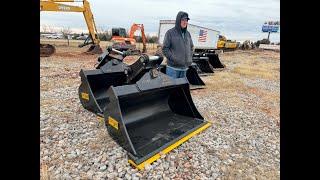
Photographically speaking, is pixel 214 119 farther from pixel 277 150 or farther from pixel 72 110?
pixel 72 110

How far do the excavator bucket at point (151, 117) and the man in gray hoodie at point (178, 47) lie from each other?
3.07ft

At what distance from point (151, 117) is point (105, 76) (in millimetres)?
1759

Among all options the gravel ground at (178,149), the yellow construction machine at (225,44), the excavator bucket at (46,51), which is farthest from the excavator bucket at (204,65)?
the yellow construction machine at (225,44)

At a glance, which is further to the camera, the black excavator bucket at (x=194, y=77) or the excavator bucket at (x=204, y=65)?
the excavator bucket at (x=204, y=65)

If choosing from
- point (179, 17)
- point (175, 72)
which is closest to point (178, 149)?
point (175, 72)

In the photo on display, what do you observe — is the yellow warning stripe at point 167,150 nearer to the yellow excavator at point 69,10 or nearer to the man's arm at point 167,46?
the man's arm at point 167,46

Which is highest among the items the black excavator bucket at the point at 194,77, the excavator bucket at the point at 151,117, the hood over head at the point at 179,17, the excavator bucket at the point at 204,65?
the hood over head at the point at 179,17

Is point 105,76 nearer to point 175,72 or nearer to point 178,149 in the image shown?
point 175,72

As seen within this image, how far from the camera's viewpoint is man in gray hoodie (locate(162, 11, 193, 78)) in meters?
5.29

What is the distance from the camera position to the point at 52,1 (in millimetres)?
15703

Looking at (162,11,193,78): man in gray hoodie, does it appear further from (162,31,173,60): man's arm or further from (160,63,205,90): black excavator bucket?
(160,63,205,90): black excavator bucket

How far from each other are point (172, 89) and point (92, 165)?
2094 mm

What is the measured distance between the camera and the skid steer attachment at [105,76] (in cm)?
461
